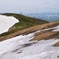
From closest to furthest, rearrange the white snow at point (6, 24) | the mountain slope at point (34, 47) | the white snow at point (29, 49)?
the white snow at point (29, 49) < the mountain slope at point (34, 47) < the white snow at point (6, 24)

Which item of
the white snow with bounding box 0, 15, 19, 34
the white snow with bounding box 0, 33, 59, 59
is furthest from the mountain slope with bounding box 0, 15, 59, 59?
the white snow with bounding box 0, 15, 19, 34

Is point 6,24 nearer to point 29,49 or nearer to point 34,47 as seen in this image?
point 34,47

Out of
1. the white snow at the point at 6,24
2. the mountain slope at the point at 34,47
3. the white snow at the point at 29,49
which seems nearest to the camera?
the white snow at the point at 29,49

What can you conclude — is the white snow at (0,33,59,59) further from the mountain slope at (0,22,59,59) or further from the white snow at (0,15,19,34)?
the white snow at (0,15,19,34)

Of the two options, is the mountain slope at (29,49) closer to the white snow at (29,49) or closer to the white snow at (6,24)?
the white snow at (29,49)

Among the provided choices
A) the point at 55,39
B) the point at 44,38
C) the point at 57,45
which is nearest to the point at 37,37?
the point at 44,38

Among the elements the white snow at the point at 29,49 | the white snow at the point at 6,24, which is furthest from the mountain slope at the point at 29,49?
the white snow at the point at 6,24

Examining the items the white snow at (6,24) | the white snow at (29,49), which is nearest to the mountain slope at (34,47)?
the white snow at (29,49)

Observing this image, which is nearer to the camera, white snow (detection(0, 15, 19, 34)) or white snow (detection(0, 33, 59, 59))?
white snow (detection(0, 33, 59, 59))

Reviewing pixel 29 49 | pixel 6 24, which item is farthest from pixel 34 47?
pixel 6 24

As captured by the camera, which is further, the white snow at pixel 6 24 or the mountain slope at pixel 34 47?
the white snow at pixel 6 24
